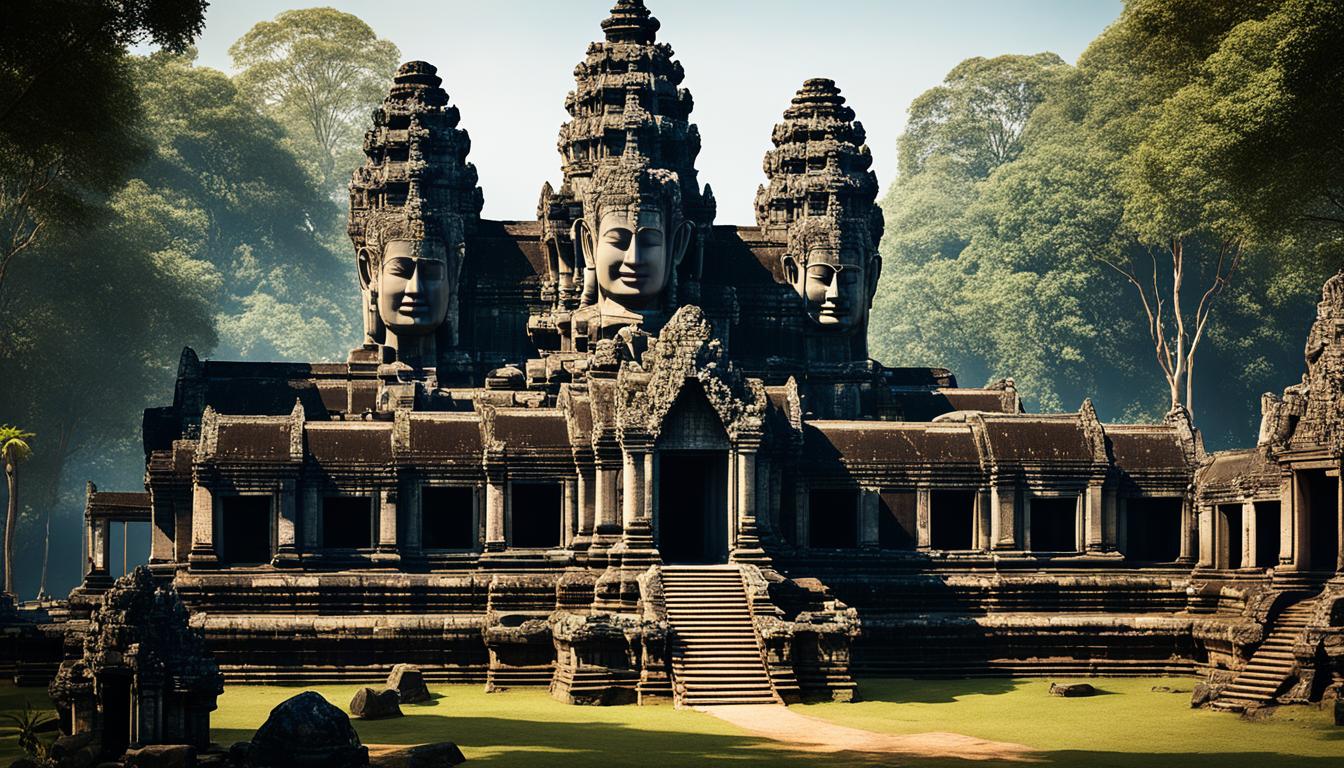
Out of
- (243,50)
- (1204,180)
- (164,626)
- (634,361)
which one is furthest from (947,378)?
(243,50)

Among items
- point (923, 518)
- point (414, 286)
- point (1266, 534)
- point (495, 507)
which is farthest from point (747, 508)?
point (414, 286)

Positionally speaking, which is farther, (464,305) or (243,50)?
(243,50)

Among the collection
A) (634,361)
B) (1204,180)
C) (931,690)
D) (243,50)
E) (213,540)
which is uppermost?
(243,50)

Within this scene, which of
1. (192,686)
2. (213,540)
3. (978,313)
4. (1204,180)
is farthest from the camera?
(978,313)

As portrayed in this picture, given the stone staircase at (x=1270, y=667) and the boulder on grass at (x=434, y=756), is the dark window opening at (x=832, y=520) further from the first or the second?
the boulder on grass at (x=434, y=756)

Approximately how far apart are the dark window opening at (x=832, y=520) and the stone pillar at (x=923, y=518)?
122 cm

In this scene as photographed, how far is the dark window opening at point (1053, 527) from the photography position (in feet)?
132

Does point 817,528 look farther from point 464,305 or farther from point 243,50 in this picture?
point 243,50

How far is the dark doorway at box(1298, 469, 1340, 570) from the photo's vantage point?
35.4m

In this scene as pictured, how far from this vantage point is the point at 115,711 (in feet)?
86.6

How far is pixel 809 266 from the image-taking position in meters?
48.4

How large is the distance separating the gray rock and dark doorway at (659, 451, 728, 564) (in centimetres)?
1429

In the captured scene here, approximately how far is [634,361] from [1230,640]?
11990mm

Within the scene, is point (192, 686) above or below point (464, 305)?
below
